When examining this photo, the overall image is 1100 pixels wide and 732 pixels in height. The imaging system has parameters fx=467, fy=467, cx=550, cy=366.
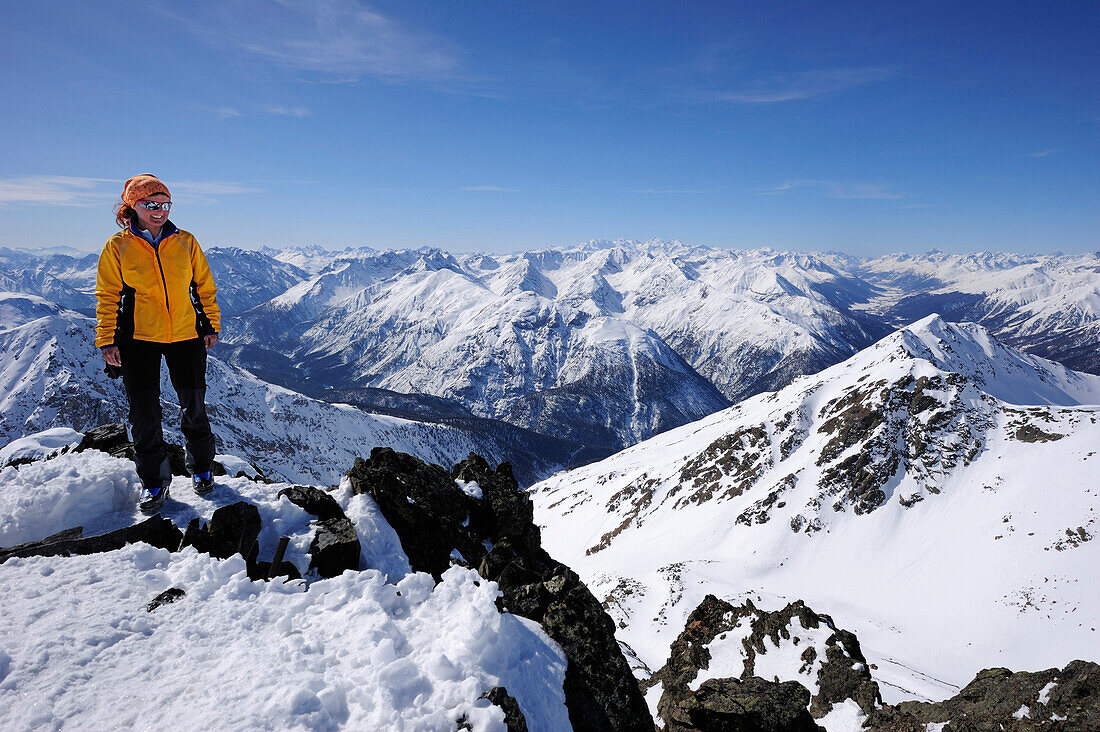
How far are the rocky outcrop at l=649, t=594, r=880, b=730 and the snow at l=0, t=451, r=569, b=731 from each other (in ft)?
54.4

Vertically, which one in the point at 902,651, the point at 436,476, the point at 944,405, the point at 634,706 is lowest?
the point at 902,651

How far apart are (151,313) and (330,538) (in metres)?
6.04

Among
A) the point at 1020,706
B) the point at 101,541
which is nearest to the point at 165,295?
the point at 101,541

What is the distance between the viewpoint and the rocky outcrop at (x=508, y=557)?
9164 millimetres

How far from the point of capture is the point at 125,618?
6.98 m

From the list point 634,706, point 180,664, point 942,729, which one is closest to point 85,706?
point 180,664

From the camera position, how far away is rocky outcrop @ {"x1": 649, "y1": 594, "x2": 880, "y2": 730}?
26.2 metres

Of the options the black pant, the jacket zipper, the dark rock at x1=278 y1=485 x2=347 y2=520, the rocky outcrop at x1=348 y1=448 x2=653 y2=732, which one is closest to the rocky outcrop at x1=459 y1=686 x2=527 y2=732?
the rocky outcrop at x1=348 y1=448 x2=653 y2=732

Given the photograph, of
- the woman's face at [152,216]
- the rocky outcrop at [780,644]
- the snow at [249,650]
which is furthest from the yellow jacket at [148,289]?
the rocky outcrop at [780,644]

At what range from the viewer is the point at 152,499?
10367 mm

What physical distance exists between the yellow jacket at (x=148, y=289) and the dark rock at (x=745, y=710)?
15.4 meters

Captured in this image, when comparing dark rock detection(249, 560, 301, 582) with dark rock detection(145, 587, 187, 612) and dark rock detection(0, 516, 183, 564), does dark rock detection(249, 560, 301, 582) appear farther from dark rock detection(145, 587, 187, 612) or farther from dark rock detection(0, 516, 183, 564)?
dark rock detection(0, 516, 183, 564)

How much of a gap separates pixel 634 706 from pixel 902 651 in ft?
220

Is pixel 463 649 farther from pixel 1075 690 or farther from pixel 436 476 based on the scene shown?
pixel 1075 690
